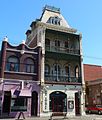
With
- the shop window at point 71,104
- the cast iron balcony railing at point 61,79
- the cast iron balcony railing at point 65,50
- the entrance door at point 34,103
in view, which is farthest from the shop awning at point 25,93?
the cast iron balcony railing at point 65,50

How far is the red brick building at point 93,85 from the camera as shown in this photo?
115 ft

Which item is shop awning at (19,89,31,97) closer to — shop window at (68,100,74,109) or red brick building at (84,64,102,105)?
shop window at (68,100,74,109)

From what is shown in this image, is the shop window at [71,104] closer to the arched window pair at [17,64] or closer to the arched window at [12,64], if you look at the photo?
the arched window pair at [17,64]

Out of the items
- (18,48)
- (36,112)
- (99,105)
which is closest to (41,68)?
(18,48)

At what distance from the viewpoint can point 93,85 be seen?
121ft

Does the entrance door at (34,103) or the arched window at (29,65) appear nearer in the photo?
the entrance door at (34,103)

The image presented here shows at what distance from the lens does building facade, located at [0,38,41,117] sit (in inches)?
957


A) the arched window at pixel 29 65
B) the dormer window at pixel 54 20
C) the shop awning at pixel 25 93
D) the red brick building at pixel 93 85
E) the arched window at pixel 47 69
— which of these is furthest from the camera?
the red brick building at pixel 93 85

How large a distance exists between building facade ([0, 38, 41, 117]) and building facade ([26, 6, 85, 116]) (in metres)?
0.92

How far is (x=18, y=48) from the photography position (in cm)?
2642

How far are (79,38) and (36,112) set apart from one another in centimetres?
1316

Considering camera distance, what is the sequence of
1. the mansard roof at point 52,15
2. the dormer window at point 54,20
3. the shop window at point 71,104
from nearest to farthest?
the shop window at point 71,104 → the dormer window at point 54,20 → the mansard roof at point 52,15

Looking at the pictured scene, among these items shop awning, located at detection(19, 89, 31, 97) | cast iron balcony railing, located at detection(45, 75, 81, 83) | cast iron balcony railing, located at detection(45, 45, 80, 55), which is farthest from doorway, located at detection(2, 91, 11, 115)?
cast iron balcony railing, located at detection(45, 45, 80, 55)

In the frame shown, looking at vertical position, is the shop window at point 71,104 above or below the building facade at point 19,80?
below
